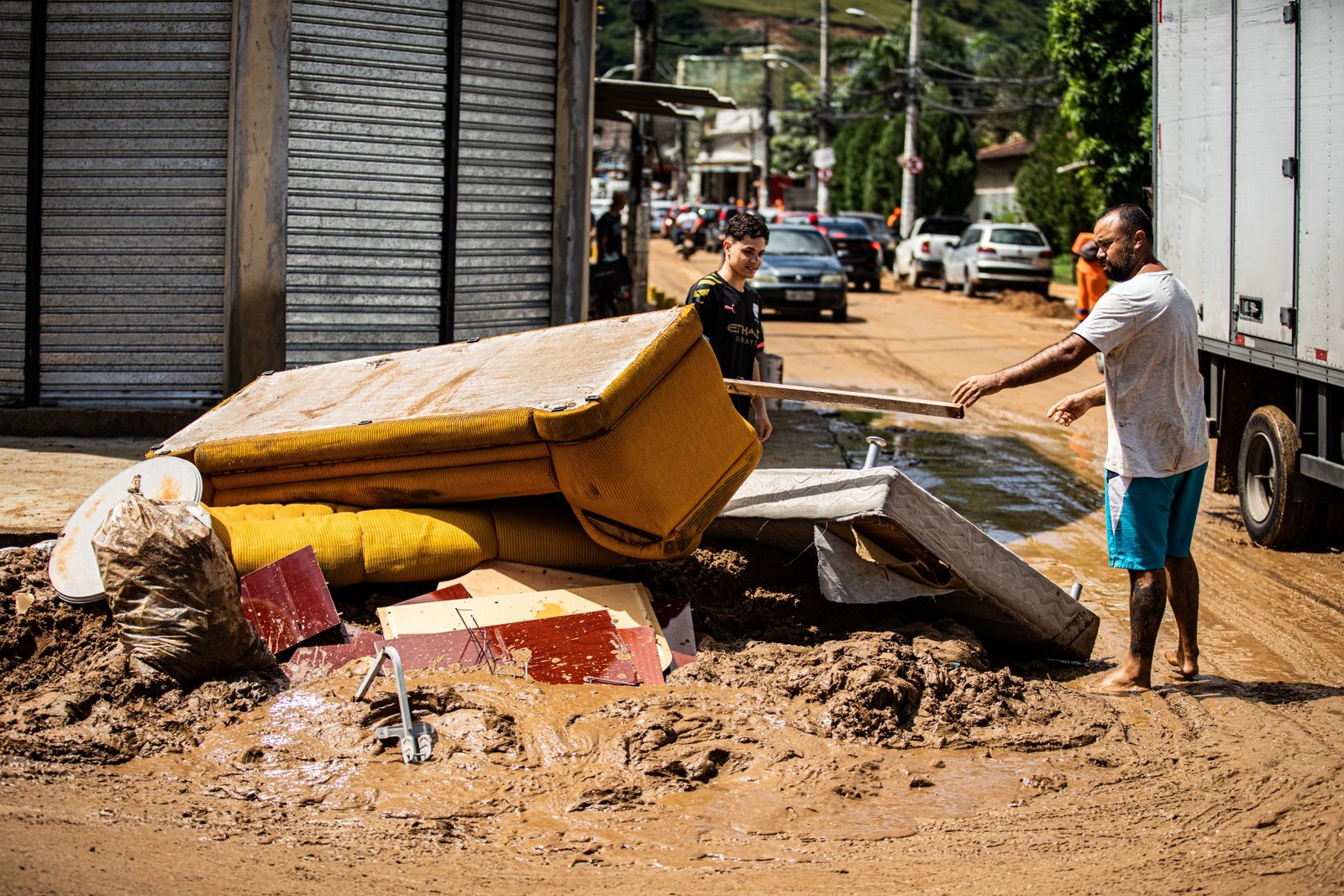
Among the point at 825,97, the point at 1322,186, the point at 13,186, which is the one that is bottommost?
the point at 1322,186

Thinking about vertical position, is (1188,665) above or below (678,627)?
below

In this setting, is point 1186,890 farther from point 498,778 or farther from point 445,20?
point 445,20

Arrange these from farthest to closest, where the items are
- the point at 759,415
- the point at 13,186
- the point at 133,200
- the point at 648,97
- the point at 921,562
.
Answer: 1. the point at 648,97
2. the point at 133,200
3. the point at 13,186
4. the point at 759,415
5. the point at 921,562

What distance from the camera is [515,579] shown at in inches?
214

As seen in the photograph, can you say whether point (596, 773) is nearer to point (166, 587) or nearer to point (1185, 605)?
point (166, 587)

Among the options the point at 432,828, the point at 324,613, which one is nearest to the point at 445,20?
the point at 324,613

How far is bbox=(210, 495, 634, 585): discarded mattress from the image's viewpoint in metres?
5.24

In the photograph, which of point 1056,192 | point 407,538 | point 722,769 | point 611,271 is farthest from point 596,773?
point 1056,192

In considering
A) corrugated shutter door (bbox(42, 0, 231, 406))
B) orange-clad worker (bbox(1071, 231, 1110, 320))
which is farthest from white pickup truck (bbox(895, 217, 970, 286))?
corrugated shutter door (bbox(42, 0, 231, 406))

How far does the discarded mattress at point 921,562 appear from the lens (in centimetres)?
541

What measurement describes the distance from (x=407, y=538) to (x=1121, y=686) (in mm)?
3006

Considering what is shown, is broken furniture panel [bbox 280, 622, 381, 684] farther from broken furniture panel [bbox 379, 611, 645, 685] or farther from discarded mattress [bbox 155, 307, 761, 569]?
discarded mattress [bbox 155, 307, 761, 569]

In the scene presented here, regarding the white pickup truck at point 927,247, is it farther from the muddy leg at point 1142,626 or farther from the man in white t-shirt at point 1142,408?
the muddy leg at point 1142,626

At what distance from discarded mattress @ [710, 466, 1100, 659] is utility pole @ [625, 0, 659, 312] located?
525 inches
